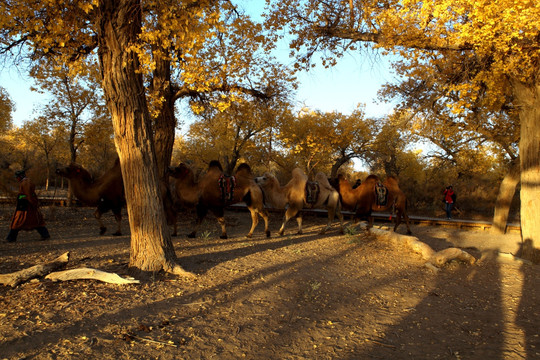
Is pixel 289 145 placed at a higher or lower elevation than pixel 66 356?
higher

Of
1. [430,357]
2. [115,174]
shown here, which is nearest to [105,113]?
[115,174]

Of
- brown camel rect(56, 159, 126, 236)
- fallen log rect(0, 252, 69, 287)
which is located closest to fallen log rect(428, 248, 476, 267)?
fallen log rect(0, 252, 69, 287)

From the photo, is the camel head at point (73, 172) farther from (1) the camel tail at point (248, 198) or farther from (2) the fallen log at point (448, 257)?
(2) the fallen log at point (448, 257)

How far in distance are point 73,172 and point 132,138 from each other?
225 inches

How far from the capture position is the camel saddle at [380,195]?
12648mm

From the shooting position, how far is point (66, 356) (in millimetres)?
3445

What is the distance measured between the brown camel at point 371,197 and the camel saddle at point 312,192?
1.52m

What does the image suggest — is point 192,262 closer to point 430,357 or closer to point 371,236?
point 430,357

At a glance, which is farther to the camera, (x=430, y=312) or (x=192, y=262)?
(x=192, y=262)

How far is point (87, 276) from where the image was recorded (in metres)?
5.52

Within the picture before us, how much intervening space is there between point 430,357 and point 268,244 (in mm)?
6030

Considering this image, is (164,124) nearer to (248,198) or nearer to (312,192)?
(248,198)

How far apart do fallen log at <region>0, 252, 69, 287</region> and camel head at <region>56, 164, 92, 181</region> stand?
17.3 ft

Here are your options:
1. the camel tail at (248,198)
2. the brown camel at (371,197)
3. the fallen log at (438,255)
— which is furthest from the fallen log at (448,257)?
the camel tail at (248,198)
